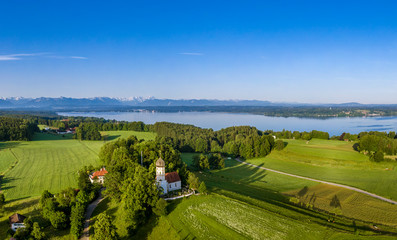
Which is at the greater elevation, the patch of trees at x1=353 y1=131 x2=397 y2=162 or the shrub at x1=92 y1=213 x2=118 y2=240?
the patch of trees at x1=353 y1=131 x2=397 y2=162

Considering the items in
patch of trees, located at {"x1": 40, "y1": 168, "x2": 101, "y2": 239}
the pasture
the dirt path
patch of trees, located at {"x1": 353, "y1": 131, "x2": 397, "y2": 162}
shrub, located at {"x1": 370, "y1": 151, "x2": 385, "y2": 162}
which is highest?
patch of trees, located at {"x1": 353, "y1": 131, "x2": 397, "y2": 162}

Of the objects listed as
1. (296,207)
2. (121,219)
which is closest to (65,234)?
(121,219)

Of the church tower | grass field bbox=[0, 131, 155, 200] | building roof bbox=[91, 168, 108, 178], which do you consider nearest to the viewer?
the church tower

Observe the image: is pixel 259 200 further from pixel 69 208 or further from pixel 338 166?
pixel 338 166

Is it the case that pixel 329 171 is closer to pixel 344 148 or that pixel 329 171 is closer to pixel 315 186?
pixel 315 186

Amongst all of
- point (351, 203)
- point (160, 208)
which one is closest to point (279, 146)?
point (351, 203)

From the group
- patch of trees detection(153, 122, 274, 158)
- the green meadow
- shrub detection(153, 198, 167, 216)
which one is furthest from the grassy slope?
shrub detection(153, 198, 167, 216)

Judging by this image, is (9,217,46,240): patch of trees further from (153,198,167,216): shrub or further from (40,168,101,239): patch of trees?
(153,198,167,216): shrub
